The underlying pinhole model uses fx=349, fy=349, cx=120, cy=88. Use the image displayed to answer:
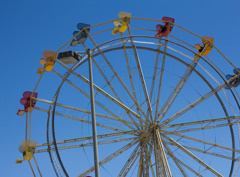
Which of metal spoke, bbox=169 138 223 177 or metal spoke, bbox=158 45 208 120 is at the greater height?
metal spoke, bbox=158 45 208 120

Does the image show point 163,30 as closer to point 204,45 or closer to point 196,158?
point 204,45

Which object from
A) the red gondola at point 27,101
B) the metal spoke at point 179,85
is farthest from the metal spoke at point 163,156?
the red gondola at point 27,101

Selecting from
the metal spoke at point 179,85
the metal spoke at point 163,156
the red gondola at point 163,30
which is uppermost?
the red gondola at point 163,30

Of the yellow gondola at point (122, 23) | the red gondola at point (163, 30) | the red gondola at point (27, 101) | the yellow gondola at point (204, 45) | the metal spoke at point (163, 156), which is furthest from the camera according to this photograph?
the red gondola at point (27, 101)

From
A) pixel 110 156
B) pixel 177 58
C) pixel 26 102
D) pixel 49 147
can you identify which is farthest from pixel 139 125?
pixel 26 102

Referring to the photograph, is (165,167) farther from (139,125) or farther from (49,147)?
(49,147)

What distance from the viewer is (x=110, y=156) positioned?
21.1m

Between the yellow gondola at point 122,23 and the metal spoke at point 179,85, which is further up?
the yellow gondola at point 122,23

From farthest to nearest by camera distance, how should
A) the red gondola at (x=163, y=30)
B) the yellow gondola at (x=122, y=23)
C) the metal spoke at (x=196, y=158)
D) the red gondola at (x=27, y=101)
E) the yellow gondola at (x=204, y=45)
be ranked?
the red gondola at (x=27, y=101), the yellow gondola at (x=204, y=45), the red gondola at (x=163, y=30), the metal spoke at (x=196, y=158), the yellow gondola at (x=122, y=23)

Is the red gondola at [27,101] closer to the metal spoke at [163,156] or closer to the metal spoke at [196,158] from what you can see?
the metal spoke at [163,156]

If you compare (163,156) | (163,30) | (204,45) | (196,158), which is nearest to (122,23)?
(163,30)

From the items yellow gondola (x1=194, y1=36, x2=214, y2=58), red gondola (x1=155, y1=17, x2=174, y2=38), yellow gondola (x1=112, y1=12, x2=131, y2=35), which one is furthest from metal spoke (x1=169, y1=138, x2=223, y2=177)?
yellow gondola (x1=112, y1=12, x2=131, y2=35)

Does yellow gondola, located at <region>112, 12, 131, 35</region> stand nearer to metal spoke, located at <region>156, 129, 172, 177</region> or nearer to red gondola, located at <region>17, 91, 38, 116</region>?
metal spoke, located at <region>156, 129, 172, 177</region>

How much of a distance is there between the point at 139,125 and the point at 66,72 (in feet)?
17.1
